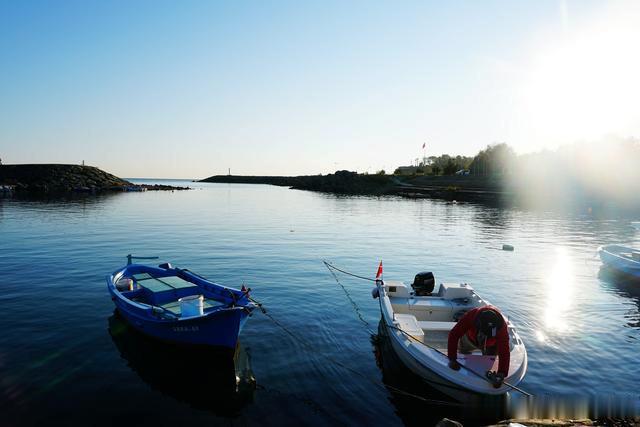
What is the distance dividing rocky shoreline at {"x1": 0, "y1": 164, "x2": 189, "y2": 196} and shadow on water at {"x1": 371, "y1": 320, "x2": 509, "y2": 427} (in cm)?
12260

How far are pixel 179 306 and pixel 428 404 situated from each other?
962 cm

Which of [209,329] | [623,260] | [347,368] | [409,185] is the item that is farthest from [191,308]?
[409,185]

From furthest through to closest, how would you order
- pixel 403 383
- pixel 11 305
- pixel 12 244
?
pixel 12 244 → pixel 11 305 → pixel 403 383

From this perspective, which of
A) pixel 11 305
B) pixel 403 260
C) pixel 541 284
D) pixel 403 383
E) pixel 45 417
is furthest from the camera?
pixel 403 260

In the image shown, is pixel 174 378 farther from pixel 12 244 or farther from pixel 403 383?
pixel 12 244

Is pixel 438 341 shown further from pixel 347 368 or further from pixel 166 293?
pixel 166 293

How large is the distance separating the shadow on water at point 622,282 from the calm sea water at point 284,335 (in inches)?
7.6

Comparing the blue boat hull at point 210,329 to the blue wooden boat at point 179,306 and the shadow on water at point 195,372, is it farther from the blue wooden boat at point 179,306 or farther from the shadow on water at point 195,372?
the shadow on water at point 195,372

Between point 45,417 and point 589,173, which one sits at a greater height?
point 589,173

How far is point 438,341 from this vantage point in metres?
13.5

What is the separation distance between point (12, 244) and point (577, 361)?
40465mm

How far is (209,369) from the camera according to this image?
12953 millimetres

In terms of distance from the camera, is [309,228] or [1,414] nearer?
[1,414]

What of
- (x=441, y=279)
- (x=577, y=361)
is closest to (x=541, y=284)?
(x=441, y=279)
